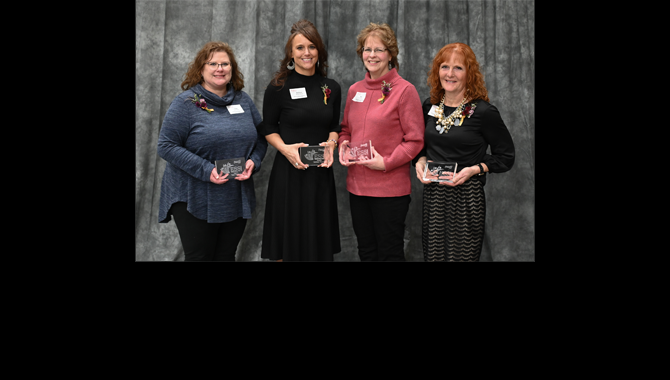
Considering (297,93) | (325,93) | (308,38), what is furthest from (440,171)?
(308,38)

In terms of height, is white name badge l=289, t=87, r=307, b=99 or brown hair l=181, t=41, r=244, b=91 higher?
brown hair l=181, t=41, r=244, b=91

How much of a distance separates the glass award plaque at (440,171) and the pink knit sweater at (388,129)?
152 millimetres

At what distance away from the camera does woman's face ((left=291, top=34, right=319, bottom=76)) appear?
2.87 m

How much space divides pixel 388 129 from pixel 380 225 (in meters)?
0.63

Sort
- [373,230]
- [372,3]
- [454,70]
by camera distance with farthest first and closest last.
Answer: [372,3], [373,230], [454,70]

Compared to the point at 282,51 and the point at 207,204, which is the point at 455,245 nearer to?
the point at 207,204

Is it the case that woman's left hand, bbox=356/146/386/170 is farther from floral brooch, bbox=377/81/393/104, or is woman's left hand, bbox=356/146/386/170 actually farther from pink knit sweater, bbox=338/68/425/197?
floral brooch, bbox=377/81/393/104

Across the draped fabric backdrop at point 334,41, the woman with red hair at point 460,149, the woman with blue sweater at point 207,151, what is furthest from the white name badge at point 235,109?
the woman with red hair at point 460,149

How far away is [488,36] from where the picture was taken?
12.5 ft

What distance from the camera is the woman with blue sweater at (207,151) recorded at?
2.80 meters

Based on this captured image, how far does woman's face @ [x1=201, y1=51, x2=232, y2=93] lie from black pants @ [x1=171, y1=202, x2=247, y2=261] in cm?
78

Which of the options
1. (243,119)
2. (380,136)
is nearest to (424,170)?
(380,136)

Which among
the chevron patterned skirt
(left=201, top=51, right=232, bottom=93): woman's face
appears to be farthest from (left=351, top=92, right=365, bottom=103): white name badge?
(left=201, top=51, right=232, bottom=93): woman's face

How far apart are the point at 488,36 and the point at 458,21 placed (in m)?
0.28
